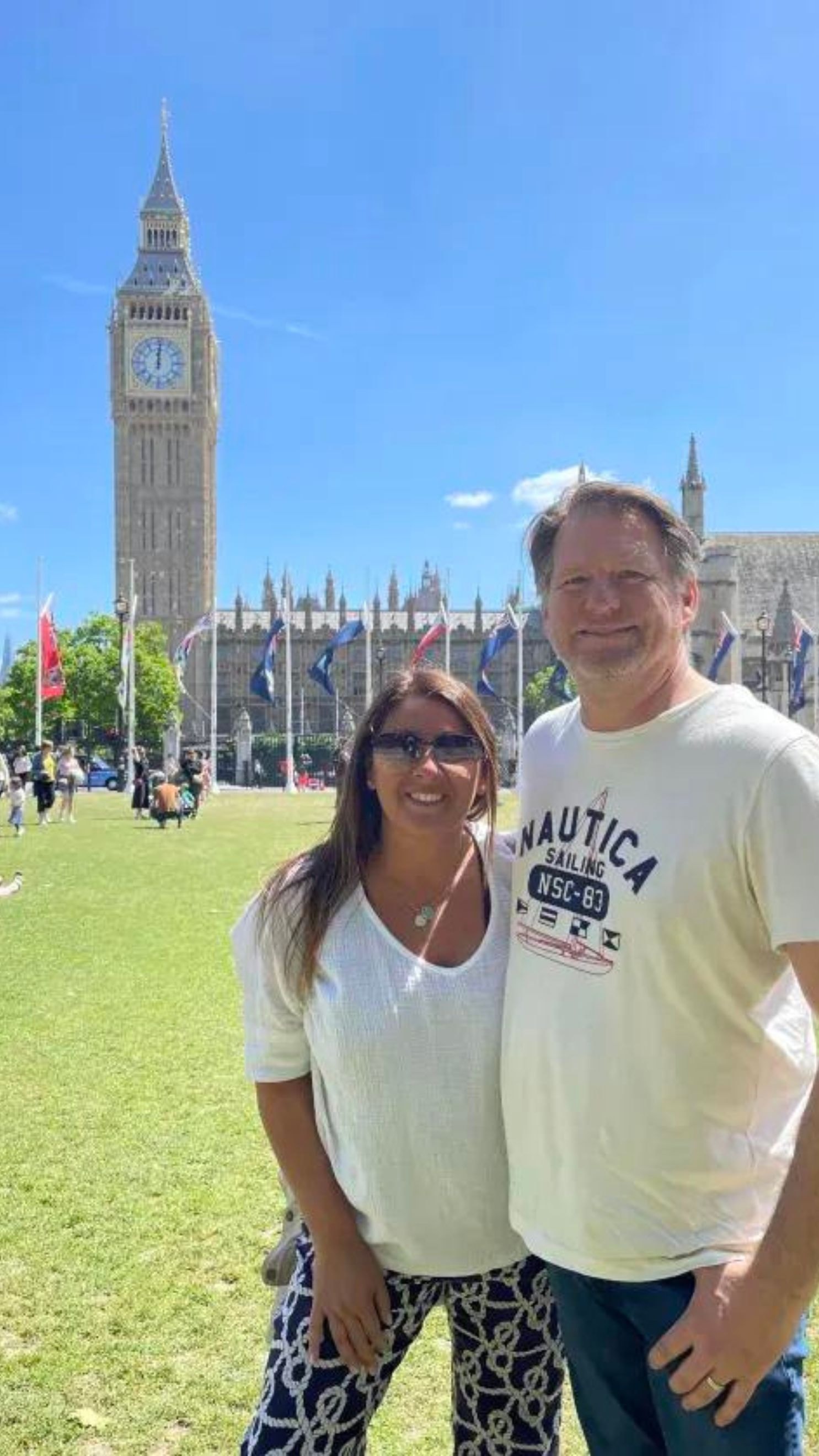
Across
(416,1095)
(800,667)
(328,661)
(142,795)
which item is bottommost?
(142,795)

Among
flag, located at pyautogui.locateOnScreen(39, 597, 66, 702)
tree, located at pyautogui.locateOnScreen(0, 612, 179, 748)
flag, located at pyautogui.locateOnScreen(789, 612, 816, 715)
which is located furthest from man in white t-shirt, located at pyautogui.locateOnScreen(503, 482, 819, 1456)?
tree, located at pyautogui.locateOnScreen(0, 612, 179, 748)

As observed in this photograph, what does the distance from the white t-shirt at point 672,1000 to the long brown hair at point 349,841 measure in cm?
38

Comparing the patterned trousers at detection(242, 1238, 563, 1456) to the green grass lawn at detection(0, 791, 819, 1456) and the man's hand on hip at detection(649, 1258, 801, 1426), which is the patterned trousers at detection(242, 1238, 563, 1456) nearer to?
the green grass lawn at detection(0, 791, 819, 1456)

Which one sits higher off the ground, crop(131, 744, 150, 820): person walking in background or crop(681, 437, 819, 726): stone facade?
crop(681, 437, 819, 726): stone facade

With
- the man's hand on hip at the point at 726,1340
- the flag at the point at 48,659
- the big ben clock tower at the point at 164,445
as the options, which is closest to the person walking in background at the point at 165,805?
the flag at the point at 48,659

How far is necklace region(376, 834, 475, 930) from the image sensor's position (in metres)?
2.24

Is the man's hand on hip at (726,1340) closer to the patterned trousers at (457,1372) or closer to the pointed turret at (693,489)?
the patterned trousers at (457,1372)

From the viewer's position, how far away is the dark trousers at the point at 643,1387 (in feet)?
5.83

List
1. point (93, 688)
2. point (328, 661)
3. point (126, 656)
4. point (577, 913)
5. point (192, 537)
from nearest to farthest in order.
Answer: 1. point (577, 913)
2. point (126, 656)
3. point (328, 661)
4. point (93, 688)
5. point (192, 537)

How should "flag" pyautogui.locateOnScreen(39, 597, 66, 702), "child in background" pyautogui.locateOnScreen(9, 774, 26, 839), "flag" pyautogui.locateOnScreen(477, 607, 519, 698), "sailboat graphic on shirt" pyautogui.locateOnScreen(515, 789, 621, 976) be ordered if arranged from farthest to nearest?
1. "flag" pyautogui.locateOnScreen(477, 607, 519, 698)
2. "flag" pyautogui.locateOnScreen(39, 597, 66, 702)
3. "child in background" pyautogui.locateOnScreen(9, 774, 26, 839)
4. "sailboat graphic on shirt" pyautogui.locateOnScreen(515, 789, 621, 976)

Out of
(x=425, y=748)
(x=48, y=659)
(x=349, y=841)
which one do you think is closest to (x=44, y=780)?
(x=48, y=659)

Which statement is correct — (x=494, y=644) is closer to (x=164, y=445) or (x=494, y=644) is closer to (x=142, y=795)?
(x=142, y=795)

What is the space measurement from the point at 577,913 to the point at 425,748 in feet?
1.60

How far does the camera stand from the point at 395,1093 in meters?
2.09
